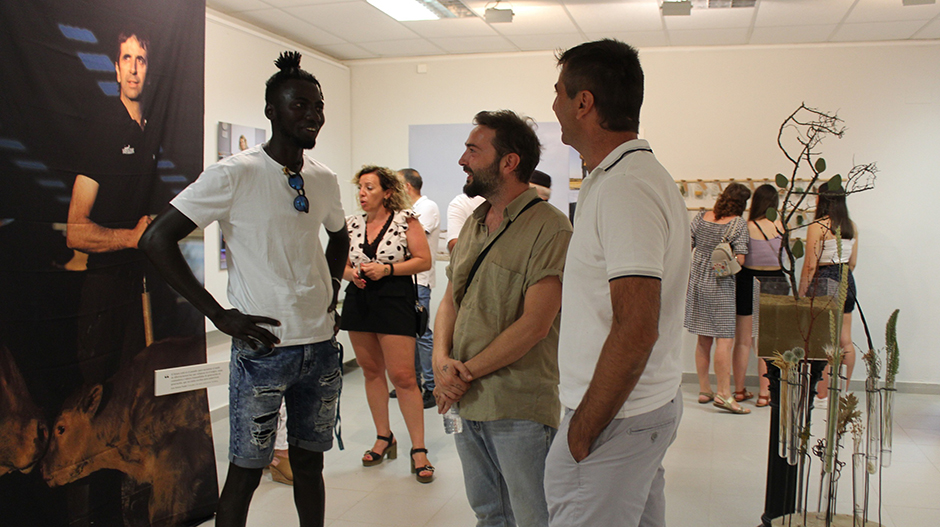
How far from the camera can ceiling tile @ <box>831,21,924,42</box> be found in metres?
5.20

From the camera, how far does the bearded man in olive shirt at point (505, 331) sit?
1.90m

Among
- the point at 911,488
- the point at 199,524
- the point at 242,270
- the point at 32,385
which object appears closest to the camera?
the point at 242,270

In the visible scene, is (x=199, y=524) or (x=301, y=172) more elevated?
(x=301, y=172)

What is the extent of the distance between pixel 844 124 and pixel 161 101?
5351 mm

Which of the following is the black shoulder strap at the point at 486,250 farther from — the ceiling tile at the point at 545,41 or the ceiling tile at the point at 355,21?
the ceiling tile at the point at 545,41

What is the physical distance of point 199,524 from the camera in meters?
2.95

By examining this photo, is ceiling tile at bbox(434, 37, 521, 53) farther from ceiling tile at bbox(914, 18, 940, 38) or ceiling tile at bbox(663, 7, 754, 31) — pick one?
ceiling tile at bbox(914, 18, 940, 38)

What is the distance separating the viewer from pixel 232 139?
16.3 feet

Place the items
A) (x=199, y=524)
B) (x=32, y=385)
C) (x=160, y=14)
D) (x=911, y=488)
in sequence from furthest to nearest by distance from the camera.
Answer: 1. (x=911, y=488)
2. (x=199, y=524)
3. (x=160, y=14)
4. (x=32, y=385)

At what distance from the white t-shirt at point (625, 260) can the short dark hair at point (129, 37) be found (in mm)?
1929

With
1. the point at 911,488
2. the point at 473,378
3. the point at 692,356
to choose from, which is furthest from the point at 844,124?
the point at 473,378

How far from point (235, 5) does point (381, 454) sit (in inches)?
127

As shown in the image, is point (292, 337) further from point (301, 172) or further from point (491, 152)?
point (491, 152)

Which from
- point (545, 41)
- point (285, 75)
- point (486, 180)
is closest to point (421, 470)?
point (486, 180)
